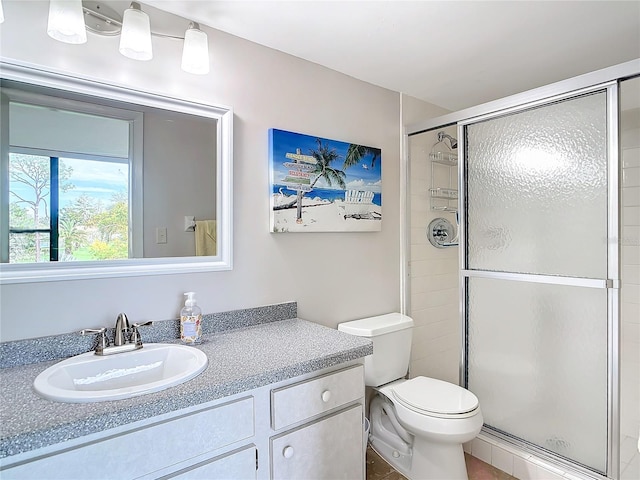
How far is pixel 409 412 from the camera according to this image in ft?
5.78

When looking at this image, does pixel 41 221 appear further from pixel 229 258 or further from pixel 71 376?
pixel 229 258

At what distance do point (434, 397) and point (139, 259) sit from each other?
149cm

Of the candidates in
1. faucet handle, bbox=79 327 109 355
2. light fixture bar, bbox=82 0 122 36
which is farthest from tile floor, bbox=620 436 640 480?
light fixture bar, bbox=82 0 122 36

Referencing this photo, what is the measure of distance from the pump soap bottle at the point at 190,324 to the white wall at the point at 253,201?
0.09 meters

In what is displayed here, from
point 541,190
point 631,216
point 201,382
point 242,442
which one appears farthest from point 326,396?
point 631,216

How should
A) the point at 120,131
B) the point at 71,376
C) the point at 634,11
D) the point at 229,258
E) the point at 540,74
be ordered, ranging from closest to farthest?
1. the point at 71,376
2. the point at 120,131
3. the point at 634,11
4. the point at 229,258
5. the point at 540,74

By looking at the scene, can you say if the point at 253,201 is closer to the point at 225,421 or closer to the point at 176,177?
the point at 176,177

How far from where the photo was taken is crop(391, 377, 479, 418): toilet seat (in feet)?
5.53

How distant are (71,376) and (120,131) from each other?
87 cm

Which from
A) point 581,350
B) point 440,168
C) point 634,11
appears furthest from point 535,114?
point 581,350

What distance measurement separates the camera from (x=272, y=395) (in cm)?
119

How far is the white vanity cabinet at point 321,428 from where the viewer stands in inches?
48.1

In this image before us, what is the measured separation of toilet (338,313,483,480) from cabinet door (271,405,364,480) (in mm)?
405

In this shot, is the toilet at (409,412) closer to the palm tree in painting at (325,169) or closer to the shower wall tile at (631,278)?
the palm tree in painting at (325,169)
